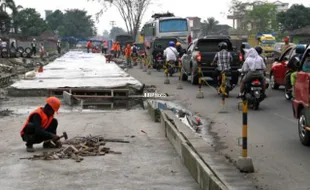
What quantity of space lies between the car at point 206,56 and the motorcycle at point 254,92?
18.0 ft

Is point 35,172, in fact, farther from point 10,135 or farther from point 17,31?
point 17,31

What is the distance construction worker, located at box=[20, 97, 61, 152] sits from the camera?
30.0ft

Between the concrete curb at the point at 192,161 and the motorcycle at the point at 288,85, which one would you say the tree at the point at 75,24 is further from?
the concrete curb at the point at 192,161

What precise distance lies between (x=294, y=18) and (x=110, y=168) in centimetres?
6852

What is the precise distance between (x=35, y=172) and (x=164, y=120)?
155 inches

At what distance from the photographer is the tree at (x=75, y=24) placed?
13212 cm

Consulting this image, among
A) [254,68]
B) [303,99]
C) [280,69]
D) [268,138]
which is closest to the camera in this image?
[303,99]

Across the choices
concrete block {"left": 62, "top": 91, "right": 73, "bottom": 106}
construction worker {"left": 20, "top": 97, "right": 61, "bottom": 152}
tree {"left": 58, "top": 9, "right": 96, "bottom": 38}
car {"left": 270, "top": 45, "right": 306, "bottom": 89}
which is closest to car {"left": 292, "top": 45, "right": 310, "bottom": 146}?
construction worker {"left": 20, "top": 97, "right": 61, "bottom": 152}

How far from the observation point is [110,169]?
308 inches

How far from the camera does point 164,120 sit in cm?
1113

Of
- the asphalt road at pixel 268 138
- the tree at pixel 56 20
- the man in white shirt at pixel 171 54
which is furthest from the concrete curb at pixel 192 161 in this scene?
the tree at pixel 56 20

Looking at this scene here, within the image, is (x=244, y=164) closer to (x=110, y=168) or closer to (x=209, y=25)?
(x=110, y=168)

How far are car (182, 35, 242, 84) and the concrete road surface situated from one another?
9989 millimetres

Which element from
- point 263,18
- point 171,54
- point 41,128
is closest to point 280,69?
point 171,54
